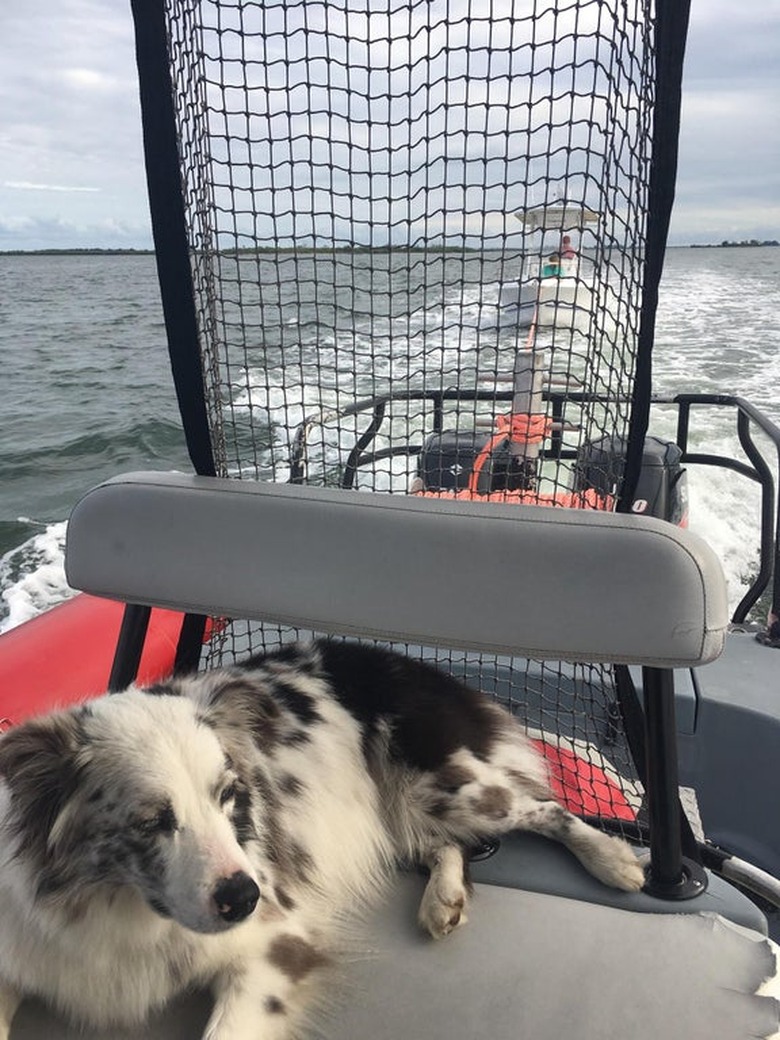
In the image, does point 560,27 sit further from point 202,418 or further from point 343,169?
point 202,418

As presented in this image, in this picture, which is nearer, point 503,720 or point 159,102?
point 159,102

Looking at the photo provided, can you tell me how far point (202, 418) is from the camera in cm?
198

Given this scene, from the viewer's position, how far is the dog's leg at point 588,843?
5.89 feet

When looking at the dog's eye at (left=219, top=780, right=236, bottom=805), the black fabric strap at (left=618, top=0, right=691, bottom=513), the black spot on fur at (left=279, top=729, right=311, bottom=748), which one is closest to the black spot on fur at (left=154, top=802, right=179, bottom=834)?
the dog's eye at (left=219, top=780, right=236, bottom=805)

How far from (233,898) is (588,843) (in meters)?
0.85

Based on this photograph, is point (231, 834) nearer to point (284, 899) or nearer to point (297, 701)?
point (284, 899)

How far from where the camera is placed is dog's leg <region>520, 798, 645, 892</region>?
180 cm

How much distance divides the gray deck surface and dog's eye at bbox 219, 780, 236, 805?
1.24 feet

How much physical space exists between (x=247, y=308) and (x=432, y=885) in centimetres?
140

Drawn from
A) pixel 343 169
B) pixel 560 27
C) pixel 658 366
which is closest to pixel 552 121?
pixel 560 27

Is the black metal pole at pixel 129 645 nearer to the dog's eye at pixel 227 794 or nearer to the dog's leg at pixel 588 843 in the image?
the dog's eye at pixel 227 794

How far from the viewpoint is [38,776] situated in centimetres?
152

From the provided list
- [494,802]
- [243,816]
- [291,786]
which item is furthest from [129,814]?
[494,802]

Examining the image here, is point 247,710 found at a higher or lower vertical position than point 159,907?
higher
